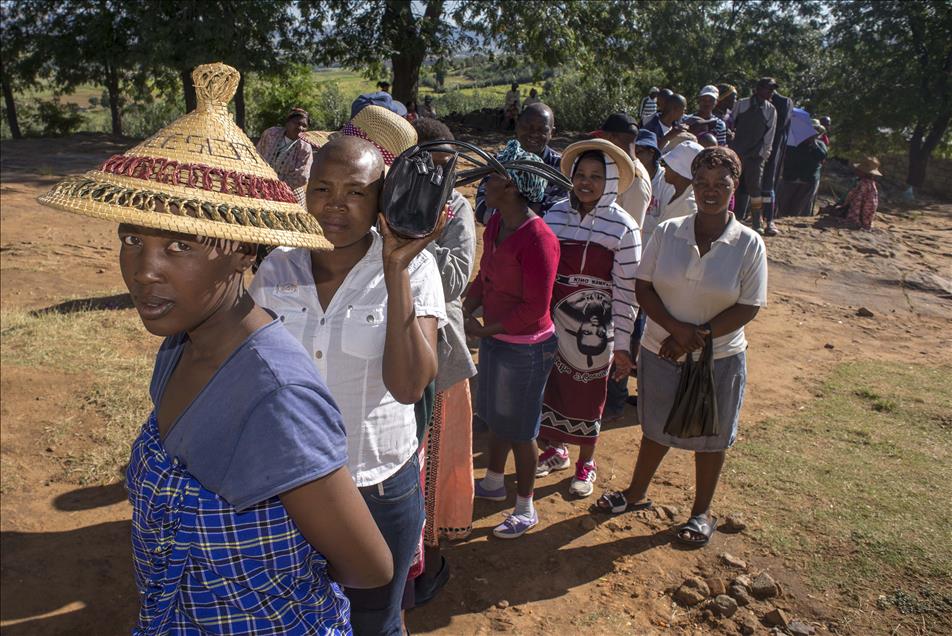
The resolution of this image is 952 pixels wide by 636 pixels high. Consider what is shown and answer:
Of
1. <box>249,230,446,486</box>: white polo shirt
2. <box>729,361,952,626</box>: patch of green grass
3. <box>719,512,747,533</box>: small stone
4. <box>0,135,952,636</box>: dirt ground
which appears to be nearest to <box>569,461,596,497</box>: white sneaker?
<box>0,135,952,636</box>: dirt ground

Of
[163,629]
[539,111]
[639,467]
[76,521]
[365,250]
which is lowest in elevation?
[76,521]

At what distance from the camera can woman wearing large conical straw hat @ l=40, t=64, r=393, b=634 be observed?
138 cm

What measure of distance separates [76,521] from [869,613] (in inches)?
151

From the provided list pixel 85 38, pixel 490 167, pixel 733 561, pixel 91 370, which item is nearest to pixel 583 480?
pixel 733 561

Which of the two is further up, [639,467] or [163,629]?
[163,629]

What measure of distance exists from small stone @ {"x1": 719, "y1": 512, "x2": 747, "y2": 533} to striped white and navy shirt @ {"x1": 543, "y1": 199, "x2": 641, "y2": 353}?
1.09 meters

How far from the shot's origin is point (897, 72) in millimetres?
18141

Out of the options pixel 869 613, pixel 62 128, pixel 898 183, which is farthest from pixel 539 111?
pixel 62 128

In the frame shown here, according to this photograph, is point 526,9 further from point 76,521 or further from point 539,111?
point 76,521

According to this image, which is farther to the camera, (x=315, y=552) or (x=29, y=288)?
(x=29, y=288)

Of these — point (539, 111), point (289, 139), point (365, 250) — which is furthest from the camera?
point (289, 139)

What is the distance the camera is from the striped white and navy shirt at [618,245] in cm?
379

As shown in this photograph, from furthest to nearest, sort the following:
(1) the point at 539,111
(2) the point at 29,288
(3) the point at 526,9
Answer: (3) the point at 526,9, (2) the point at 29,288, (1) the point at 539,111

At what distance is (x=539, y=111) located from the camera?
14.6 ft
